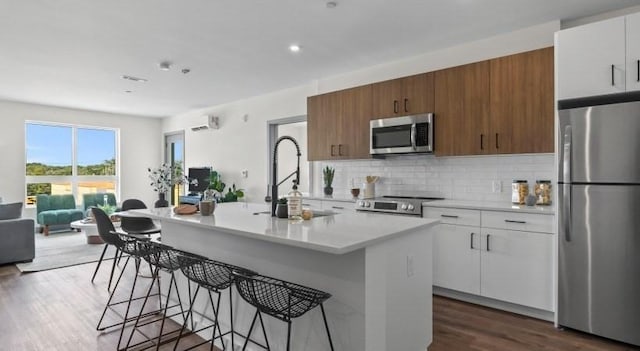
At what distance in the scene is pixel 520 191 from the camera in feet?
11.1

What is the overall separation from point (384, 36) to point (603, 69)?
A: 1832 mm

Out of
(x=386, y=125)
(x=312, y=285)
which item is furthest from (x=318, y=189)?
(x=312, y=285)

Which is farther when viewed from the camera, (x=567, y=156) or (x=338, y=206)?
(x=338, y=206)

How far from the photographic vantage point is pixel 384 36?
11.8 feet

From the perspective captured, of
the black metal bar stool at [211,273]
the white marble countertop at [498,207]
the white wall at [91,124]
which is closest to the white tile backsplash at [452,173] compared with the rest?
the white marble countertop at [498,207]

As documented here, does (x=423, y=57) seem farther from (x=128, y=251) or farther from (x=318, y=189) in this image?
(x=128, y=251)

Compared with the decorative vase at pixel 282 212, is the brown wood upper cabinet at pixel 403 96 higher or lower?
higher

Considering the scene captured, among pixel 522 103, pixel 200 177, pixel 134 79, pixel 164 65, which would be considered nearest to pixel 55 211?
pixel 200 177

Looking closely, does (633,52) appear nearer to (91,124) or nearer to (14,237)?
(14,237)

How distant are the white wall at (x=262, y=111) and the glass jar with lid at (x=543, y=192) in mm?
1282

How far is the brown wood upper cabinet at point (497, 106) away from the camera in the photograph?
3.12m

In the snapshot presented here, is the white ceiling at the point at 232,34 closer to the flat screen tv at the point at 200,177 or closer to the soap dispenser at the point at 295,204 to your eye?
the soap dispenser at the point at 295,204

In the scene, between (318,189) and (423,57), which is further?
(318,189)

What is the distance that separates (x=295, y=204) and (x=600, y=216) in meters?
2.21
